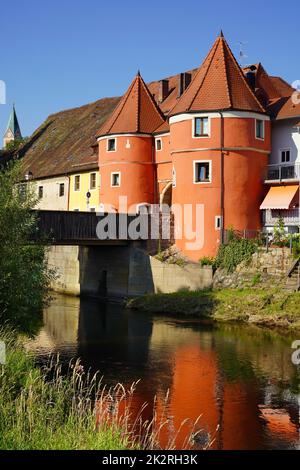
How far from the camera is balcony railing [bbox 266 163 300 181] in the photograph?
40100mm

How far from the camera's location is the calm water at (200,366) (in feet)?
57.7

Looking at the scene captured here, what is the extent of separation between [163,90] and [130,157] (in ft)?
25.1

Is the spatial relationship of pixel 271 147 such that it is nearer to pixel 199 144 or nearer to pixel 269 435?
pixel 199 144

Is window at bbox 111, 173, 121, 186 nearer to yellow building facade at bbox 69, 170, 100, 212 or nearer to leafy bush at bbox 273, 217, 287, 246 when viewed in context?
yellow building facade at bbox 69, 170, 100, 212

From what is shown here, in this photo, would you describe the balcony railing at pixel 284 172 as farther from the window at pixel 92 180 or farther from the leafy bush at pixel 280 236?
the window at pixel 92 180

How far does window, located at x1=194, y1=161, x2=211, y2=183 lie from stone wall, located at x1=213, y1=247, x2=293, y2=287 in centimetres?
588

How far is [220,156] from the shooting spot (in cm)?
4081

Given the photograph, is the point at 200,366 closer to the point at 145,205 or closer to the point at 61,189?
the point at 145,205

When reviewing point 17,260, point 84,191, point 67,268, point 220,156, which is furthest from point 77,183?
point 17,260

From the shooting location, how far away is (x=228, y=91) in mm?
41250

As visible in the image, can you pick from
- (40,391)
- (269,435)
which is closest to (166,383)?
(269,435)

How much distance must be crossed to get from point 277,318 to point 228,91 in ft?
50.5

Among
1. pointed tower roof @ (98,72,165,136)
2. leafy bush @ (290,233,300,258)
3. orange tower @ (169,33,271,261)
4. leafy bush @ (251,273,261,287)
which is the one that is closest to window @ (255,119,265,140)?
orange tower @ (169,33,271,261)

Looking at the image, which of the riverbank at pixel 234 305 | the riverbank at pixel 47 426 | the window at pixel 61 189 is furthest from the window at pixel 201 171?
the riverbank at pixel 47 426
